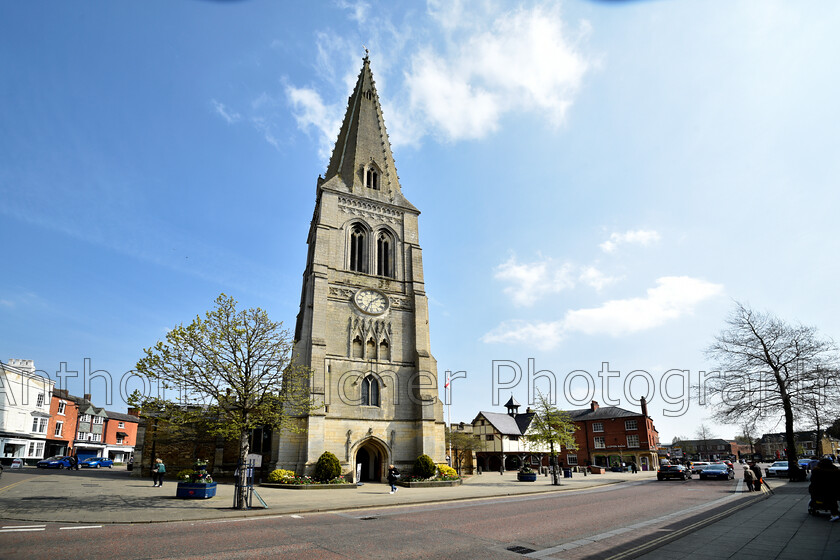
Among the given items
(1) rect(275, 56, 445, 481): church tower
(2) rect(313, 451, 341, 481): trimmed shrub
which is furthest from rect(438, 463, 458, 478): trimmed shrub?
(2) rect(313, 451, 341, 481): trimmed shrub

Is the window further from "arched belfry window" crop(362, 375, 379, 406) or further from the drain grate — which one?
the drain grate

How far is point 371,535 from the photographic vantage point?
11.3m

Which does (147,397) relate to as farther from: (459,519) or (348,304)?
(348,304)

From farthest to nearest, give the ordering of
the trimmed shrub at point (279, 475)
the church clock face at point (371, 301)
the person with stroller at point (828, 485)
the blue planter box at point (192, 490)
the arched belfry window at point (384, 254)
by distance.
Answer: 1. the arched belfry window at point (384, 254)
2. the church clock face at point (371, 301)
3. the trimmed shrub at point (279, 475)
4. the blue planter box at point (192, 490)
5. the person with stroller at point (828, 485)

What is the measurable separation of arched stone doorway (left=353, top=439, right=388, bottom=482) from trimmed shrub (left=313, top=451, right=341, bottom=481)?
3008 millimetres

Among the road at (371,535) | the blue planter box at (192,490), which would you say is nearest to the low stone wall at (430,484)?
the road at (371,535)

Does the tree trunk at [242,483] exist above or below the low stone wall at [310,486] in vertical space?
above

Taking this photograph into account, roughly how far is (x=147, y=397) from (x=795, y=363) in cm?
3777

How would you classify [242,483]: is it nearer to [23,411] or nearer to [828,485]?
[828,485]

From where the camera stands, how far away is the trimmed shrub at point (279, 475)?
26.9m

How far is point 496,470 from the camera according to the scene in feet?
210

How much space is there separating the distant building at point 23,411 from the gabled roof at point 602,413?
2842 inches

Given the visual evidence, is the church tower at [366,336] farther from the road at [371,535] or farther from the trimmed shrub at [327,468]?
the road at [371,535]

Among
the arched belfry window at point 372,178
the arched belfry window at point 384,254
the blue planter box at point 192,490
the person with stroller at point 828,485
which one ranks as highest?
the arched belfry window at point 372,178
